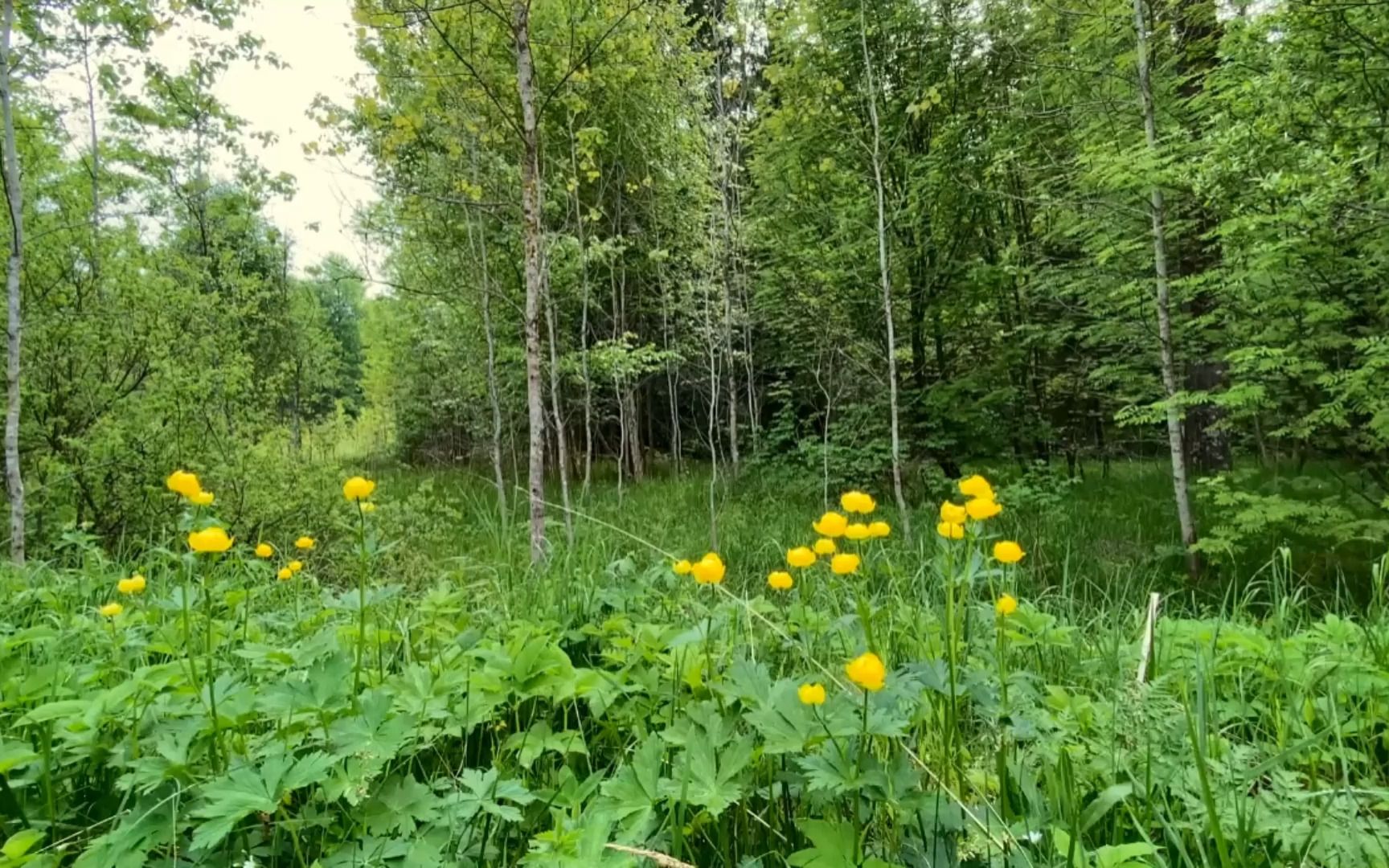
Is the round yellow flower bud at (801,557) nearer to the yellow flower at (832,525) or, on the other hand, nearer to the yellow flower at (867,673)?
the yellow flower at (832,525)

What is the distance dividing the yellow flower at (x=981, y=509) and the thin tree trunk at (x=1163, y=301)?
4065mm

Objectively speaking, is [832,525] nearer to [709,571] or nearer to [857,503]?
[857,503]

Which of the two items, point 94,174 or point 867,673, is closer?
point 867,673

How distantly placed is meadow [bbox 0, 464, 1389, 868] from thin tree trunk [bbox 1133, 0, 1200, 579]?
3147 mm

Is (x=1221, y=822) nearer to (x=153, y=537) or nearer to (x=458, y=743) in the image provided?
(x=458, y=743)

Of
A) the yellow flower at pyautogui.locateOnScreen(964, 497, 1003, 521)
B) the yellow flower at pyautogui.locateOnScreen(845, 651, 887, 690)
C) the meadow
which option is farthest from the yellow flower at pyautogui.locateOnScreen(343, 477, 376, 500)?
the yellow flower at pyautogui.locateOnScreen(964, 497, 1003, 521)

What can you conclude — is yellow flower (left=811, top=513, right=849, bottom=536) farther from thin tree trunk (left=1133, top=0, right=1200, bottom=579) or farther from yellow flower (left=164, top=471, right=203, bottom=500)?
thin tree trunk (left=1133, top=0, right=1200, bottom=579)

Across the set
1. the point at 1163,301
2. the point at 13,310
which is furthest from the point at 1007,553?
the point at 13,310

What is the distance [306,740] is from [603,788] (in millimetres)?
565

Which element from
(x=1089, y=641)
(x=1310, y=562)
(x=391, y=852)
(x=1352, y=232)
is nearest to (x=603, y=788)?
(x=391, y=852)

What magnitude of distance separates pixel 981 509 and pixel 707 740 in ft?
1.86

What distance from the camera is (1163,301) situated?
4.50m

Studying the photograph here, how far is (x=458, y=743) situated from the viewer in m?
1.38

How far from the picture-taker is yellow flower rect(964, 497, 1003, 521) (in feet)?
3.28
